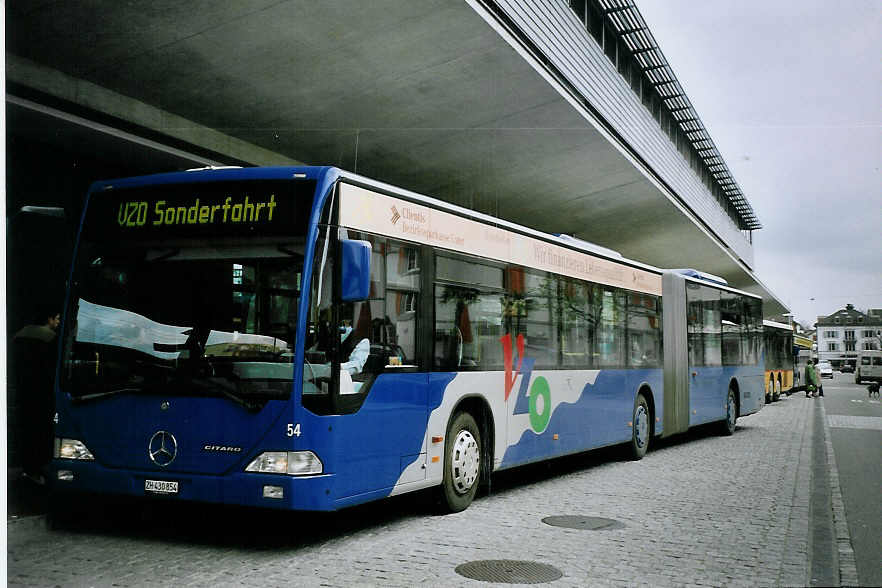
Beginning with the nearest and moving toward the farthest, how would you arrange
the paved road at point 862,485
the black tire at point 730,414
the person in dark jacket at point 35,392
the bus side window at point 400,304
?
1. the paved road at point 862,485
2. the bus side window at point 400,304
3. the person in dark jacket at point 35,392
4. the black tire at point 730,414

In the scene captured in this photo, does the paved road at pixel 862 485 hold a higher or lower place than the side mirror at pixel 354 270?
lower

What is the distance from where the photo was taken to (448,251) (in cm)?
930

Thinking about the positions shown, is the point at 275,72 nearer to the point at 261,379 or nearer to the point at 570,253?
the point at 570,253

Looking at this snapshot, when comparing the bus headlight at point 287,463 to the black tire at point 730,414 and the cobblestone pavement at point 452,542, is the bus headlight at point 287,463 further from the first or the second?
the black tire at point 730,414

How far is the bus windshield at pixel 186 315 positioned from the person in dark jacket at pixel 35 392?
2327mm

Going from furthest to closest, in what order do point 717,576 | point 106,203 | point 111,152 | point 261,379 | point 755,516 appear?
point 111,152
point 755,516
point 106,203
point 261,379
point 717,576

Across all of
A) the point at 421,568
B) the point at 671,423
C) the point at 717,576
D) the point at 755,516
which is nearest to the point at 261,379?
the point at 421,568

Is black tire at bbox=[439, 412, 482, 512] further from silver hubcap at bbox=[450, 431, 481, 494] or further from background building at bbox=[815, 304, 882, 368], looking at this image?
background building at bbox=[815, 304, 882, 368]

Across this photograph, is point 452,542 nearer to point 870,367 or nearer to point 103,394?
point 103,394

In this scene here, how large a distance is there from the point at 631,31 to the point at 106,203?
20.6m

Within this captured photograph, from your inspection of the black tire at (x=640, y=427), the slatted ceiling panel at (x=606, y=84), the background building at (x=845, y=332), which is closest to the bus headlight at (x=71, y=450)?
the black tire at (x=640, y=427)

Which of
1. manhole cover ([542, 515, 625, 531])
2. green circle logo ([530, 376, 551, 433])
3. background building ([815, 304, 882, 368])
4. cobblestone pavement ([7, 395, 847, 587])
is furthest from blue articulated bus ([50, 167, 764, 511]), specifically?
background building ([815, 304, 882, 368])

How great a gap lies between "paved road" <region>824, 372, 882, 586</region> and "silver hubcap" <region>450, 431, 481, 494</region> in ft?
11.5

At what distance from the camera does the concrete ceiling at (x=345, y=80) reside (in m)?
12.5
